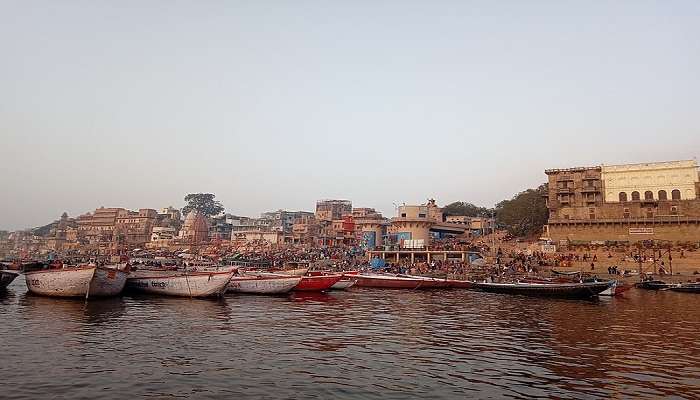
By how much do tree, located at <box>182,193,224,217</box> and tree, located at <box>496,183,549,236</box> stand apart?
135166 millimetres

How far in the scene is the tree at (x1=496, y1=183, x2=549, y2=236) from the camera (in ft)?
282

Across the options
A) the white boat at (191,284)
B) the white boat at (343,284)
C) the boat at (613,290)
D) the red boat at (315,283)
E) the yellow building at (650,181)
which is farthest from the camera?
the yellow building at (650,181)

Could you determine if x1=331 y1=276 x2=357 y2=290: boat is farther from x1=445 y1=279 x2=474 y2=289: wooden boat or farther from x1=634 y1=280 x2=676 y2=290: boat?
x1=634 y1=280 x2=676 y2=290: boat

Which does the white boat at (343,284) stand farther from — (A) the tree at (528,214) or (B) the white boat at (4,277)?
(A) the tree at (528,214)

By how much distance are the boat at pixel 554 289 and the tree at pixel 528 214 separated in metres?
48.4

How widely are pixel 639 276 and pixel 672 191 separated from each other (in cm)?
2680

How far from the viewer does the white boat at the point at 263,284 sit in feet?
118

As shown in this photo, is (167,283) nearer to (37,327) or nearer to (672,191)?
(37,327)

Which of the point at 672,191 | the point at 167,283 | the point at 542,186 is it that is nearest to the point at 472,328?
the point at 167,283

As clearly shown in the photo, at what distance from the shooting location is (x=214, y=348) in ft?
53.9

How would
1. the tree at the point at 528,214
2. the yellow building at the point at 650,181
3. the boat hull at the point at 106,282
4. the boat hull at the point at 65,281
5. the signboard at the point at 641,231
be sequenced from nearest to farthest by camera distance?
1. the boat hull at the point at 65,281
2. the boat hull at the point at 106,282
3. the signboard at the point at 641,231
4. the yellow building at the point at 650,181
5. the tree at the point at 528,214

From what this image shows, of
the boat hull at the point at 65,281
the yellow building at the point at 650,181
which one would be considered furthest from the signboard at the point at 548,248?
the boat hull at the point at 65,281

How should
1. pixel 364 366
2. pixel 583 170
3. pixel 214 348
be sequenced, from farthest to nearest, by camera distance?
pixel 583 170
pixel 214 348
pixel 364 366

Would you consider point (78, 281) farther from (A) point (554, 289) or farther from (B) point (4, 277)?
(A) point (554, 289)
